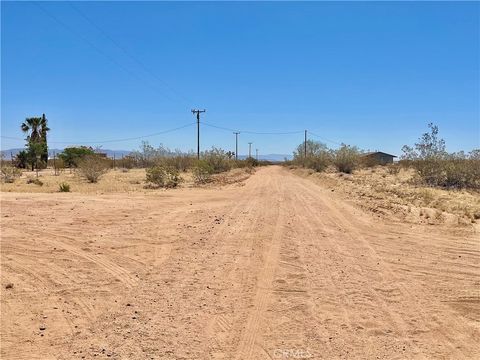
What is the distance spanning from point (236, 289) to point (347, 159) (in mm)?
42046

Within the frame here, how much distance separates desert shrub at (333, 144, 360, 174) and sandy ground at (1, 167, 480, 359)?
114 ft

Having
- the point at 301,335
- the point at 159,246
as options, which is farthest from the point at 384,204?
the point at 301,335

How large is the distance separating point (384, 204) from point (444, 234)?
4995 millimetres

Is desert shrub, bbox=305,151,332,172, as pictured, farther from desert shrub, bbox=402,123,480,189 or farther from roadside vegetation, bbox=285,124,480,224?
desert shrub, bbox=402,123,480,189

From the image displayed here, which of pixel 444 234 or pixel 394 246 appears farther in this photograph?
pixel 444 234

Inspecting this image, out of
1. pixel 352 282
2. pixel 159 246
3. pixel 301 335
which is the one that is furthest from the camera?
pixel 159 246

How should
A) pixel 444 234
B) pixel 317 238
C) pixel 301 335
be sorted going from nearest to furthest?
1. pixel 301 335
2. pixel 317 238
3. pixel 444 234

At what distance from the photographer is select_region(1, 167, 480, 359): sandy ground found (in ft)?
17.8

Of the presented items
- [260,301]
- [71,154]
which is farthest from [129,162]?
Answer: [260,301]

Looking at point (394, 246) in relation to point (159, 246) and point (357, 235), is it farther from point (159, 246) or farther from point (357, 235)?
point (159, 246)

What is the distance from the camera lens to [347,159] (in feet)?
157

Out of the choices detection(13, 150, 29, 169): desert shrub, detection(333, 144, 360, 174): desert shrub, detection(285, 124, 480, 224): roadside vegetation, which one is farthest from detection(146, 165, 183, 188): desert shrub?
detection(13, 150, 29, 169): desert shrub

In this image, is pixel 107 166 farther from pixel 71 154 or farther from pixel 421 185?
pixel 421 185

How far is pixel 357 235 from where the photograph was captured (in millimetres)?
11836
